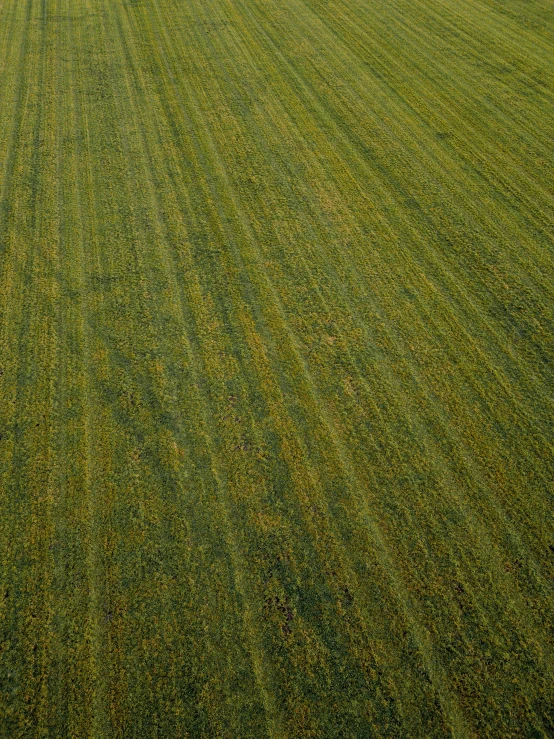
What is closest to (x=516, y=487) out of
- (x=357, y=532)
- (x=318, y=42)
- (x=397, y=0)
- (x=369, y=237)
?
(x=357, y=532)

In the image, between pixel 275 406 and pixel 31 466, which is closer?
pixel 31 466

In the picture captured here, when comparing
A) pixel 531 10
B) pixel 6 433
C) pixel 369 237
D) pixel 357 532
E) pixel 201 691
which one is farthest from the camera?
pixel 531 10

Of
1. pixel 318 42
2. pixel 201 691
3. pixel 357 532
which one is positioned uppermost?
pixel 318 42

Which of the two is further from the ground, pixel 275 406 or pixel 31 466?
pixel 275 406

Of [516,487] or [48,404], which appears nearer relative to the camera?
[516,487]

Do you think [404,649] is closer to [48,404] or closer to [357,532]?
[357,532]

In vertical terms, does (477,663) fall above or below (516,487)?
below

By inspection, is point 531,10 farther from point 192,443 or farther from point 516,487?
point 192,443

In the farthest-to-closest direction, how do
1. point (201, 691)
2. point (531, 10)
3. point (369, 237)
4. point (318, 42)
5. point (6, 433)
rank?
point (531, 10) < point (318, 42) < point (369, 237) < point (6, 433) < point (201, 691)
